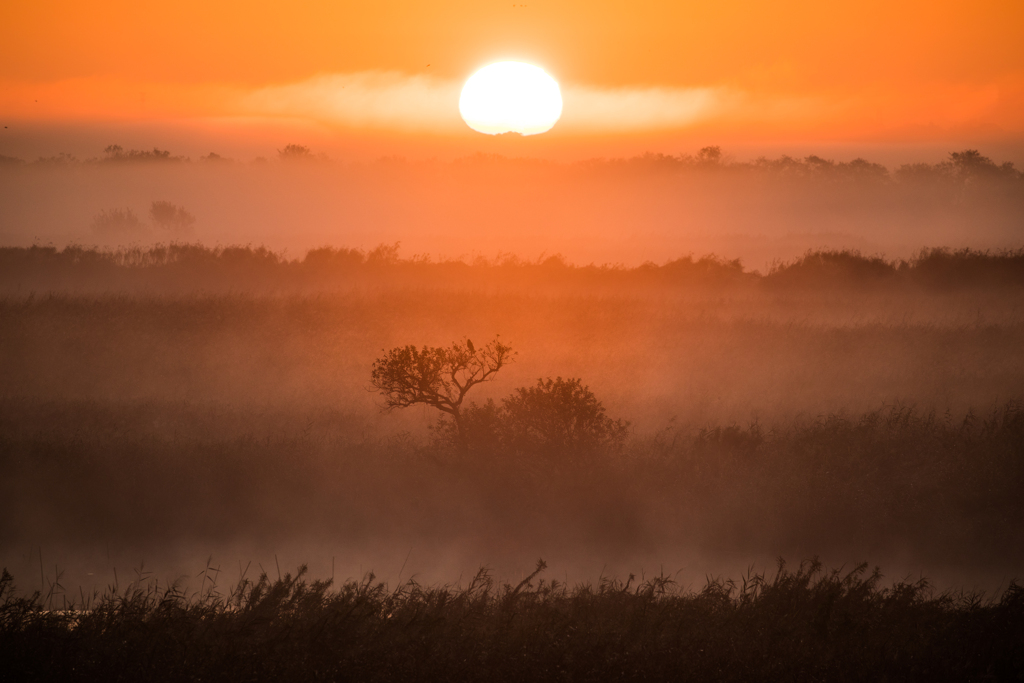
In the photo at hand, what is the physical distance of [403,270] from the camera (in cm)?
1970

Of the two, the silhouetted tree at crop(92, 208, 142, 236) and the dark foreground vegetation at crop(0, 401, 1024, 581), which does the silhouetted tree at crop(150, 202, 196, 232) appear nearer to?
the silhouetted tree at crop(92, 208, 142, 236)

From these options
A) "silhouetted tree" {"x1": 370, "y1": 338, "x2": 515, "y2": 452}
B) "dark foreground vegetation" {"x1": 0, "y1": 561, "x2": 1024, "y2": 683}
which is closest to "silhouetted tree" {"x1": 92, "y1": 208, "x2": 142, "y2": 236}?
"silhouetted tree" {"x1": 370, "y1": 338, "x2": 515, "y2": 452}

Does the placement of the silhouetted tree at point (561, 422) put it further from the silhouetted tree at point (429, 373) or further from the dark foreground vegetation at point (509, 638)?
the dark foreground vegetation at point (509, 638)

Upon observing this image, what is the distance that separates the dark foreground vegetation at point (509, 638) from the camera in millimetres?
8375

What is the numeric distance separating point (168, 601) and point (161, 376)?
32.9 ft

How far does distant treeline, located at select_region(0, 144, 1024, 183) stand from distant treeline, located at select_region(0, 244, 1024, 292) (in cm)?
198

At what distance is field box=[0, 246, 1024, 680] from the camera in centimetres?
964

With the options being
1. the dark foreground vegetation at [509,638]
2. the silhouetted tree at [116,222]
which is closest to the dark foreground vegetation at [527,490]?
the dark foreground vegetation at [509,638]

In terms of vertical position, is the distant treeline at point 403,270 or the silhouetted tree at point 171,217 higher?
the silhouetted tree at point 171,217

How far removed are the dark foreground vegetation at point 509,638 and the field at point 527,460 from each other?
6 cm

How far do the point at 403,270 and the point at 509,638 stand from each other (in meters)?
12.4

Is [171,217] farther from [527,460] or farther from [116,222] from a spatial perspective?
[527,460]

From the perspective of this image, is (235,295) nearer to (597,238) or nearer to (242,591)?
(597,238)

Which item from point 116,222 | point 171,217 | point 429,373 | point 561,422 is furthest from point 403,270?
point 116,222
